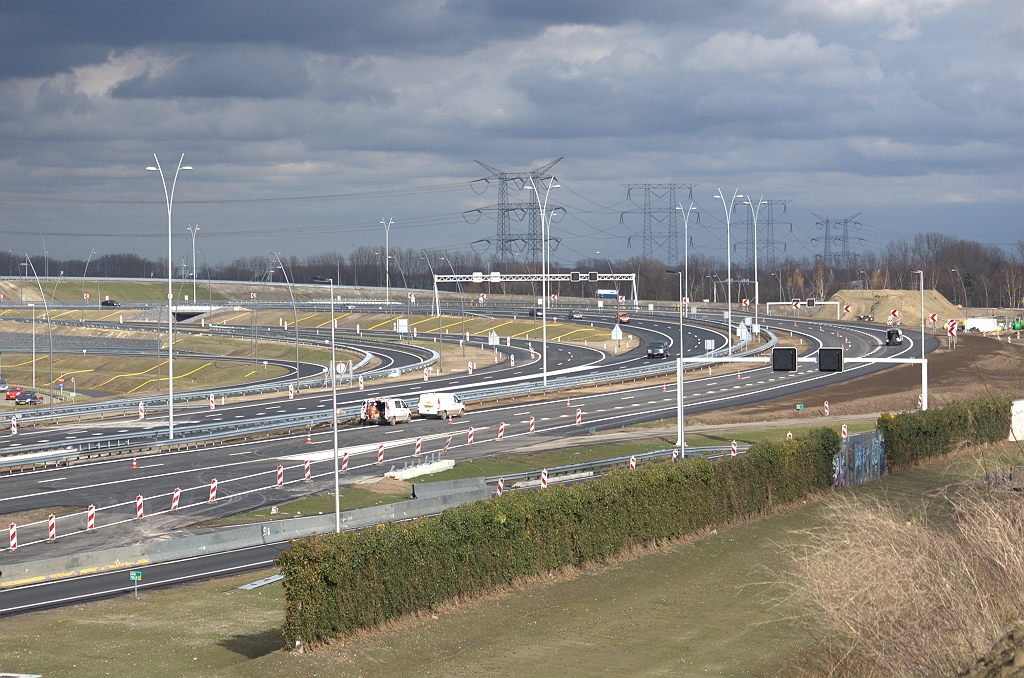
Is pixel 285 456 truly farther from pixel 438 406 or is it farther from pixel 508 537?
pixel 508 537

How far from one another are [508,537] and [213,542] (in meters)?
12.1

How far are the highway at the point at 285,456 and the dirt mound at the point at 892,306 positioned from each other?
4544 cm

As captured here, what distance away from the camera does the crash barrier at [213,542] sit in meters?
27.5

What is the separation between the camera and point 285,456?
162 ft

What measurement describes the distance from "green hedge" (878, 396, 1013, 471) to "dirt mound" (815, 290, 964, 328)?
87.5m

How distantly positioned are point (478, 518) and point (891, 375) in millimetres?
62959

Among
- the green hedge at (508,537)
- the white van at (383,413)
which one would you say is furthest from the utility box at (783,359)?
the white van at (383,413)

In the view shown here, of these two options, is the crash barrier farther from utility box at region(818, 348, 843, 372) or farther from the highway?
utility box at region(818, 348, 843, 372)

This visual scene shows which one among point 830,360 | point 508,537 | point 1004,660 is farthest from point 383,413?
point 1004,660

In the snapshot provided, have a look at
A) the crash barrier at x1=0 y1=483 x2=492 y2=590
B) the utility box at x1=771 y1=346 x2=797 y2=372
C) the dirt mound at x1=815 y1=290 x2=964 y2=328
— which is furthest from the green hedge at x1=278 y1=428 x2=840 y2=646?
the dirt mound at x1=815 y1=290 x2=964 y2=328

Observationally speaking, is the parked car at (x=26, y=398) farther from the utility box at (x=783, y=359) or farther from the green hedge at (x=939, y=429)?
the green hedge at (x=939, y=429)

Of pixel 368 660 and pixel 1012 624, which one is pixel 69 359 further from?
pixel 1012 624

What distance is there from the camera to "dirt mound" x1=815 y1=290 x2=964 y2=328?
444 ft

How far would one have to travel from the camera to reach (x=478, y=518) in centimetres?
2302
